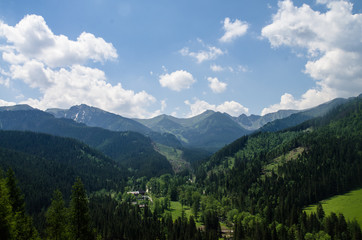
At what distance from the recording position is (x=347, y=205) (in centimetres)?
14100

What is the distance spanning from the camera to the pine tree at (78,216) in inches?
1738

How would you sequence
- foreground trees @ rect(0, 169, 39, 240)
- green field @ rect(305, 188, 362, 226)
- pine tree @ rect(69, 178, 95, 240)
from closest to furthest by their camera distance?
foreground trees @ rect(0, 169, 39, 240)
pine tree @ rect(69, 178, 95, 240)
green field @ rect(305, 188, 362, 226)

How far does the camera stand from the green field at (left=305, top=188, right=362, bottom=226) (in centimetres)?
12844

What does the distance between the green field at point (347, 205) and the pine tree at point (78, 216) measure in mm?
134608

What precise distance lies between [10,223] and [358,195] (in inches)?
7391

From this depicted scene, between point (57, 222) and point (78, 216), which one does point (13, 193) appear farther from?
point (78, 216)

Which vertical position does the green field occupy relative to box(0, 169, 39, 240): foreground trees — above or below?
below

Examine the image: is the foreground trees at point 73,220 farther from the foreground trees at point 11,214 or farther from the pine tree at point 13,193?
the pine tree at point 13,193

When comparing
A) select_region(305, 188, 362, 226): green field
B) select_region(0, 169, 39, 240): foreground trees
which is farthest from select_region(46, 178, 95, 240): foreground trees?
select_region(305, 188, 362, 226): green field

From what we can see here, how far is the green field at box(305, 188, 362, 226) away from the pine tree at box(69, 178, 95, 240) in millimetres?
134608

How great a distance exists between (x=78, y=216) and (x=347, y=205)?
15890cm

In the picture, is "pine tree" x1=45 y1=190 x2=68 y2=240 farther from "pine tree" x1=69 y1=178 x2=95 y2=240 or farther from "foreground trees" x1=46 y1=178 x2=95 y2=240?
"pine tree" x1=69 y1=178 x2=95 y2=240

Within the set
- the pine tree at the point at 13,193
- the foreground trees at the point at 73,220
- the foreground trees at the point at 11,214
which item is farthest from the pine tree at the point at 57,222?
the pine tree at the point at 13,193

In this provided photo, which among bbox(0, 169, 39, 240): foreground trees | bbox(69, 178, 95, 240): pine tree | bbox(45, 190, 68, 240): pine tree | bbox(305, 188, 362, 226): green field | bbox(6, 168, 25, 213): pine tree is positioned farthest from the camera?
bbox(305, 188, 362, 226): green field
